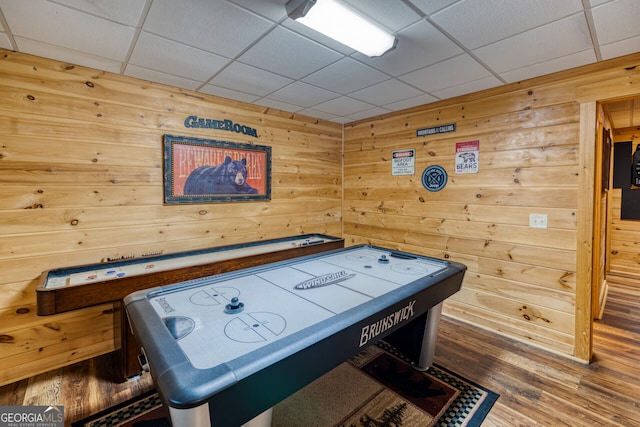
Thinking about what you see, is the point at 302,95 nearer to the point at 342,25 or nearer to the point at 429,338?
the point at 342,25

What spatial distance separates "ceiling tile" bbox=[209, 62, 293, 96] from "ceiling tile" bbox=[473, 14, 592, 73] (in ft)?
5.22

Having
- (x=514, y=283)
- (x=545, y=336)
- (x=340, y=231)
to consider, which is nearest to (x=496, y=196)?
(x=514, y=283)

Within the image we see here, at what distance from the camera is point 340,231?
442 cm

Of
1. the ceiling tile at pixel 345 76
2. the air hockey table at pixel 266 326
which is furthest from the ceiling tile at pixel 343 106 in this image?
the air hockey table at pixel 266 326

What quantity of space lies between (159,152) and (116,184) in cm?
45

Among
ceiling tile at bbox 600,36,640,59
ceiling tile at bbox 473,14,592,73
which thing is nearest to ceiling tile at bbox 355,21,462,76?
ceiling tile at bbox 473,14,592,73

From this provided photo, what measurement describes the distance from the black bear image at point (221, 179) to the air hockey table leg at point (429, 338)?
2228mm

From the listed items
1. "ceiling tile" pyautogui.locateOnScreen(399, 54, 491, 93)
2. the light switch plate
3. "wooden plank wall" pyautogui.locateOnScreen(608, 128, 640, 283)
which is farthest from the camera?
"wooden plank wall" pyautogui.locateOnScreen(608, 128, 640, 283)

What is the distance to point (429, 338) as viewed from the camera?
86.6 inches

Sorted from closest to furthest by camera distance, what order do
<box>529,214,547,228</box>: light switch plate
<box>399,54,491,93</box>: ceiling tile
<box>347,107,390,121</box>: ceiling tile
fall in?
<box>399,54,491,93</box>: ceiling tile, <box>529,214,547,228</box>: light switch plate, <box>347,107,390,121</box>: ceiling tile

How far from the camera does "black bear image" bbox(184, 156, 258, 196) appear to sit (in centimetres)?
291

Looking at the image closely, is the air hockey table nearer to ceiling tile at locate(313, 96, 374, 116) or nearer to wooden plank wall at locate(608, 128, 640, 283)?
ceiling tile at locate(313, 96, 374, 116)

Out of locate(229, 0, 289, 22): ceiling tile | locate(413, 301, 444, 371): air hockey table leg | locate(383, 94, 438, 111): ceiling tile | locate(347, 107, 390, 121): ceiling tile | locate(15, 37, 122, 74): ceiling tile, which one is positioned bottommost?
locate(413, 301, 444, 371): air hockey table leg

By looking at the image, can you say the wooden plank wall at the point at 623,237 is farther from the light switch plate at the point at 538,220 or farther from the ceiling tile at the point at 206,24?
the ceiling tile at the point at 206,24
